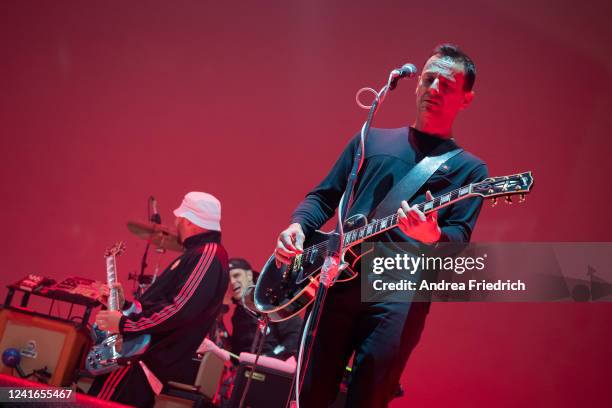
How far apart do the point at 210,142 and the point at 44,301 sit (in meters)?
2.55

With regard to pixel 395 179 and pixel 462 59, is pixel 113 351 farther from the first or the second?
pixel 462 59

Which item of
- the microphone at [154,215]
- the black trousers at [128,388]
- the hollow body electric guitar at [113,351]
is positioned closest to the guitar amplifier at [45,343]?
the hollow body electric guitar at [113,351]

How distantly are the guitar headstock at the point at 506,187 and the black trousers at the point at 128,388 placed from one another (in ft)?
9.22

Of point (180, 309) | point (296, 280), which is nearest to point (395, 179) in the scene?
point (296, 280)

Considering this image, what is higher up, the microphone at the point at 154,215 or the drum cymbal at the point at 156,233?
the microphone at the point at 154,215

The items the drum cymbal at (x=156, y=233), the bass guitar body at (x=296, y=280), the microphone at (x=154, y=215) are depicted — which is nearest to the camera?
the bass guitar body at (x=296, y=280)

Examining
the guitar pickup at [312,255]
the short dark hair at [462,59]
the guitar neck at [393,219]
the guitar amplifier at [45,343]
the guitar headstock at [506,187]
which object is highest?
the short dark hair at [462,59]

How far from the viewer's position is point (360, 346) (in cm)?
220

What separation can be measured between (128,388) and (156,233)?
2.14 m

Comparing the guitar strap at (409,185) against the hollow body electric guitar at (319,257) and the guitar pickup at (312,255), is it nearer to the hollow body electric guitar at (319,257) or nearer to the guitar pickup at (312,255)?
the hollow body electric guitar at (319,257)

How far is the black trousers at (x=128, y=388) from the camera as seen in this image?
4.02m

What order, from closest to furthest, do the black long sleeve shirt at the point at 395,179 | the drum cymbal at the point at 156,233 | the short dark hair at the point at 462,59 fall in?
1. the black long sleeve shirt at the point at 395,179
2. the short dark hair at the point at 462,59
3. the drum cymbal at the point at 156,233

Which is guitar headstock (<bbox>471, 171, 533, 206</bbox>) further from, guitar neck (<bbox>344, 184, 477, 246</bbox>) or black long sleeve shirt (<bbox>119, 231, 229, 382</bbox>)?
black long sleeve shirt (<bbox>119, 231, 229, 382</bbox>)

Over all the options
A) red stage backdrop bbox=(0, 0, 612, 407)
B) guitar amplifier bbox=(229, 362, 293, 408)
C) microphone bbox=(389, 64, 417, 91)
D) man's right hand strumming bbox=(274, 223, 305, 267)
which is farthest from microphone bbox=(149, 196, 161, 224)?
microphone bbox=(389, 64, 417, 91)
